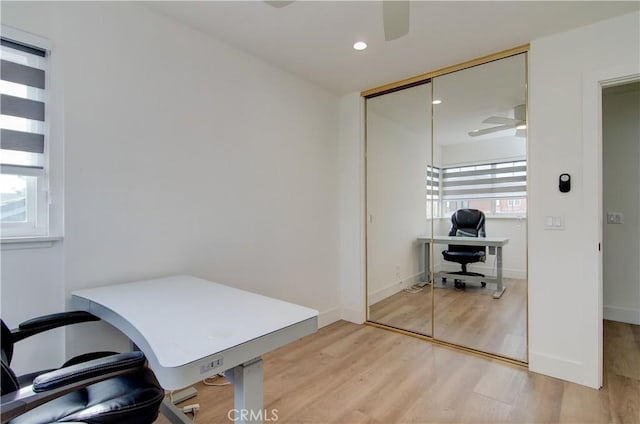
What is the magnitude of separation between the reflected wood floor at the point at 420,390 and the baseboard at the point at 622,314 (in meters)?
0.76

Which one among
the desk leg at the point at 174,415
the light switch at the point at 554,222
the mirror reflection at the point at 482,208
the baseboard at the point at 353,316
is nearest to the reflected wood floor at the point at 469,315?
the mirror reflection at the point at 482,208

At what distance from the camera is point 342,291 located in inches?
146

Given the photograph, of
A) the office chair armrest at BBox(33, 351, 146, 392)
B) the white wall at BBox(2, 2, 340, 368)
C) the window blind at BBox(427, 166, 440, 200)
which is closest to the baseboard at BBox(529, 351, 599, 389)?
the window blind at BBox(427, 166, 440, 200)

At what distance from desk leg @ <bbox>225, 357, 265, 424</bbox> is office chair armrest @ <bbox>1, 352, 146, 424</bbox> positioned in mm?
361

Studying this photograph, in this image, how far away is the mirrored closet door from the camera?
2.75 metres

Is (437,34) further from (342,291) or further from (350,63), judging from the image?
(342,291)

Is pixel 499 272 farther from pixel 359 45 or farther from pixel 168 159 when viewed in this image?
pixel 168 159

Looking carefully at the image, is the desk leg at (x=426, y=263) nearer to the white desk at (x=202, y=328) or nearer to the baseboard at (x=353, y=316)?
the baseboard at (x=353, y=316)

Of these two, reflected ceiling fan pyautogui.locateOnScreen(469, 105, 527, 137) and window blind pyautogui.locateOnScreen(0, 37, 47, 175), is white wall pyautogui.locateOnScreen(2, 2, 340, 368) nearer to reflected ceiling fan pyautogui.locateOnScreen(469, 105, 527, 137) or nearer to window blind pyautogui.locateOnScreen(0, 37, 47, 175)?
window blind pyautogui.locateOnScreen(0, 37, 47, 175)

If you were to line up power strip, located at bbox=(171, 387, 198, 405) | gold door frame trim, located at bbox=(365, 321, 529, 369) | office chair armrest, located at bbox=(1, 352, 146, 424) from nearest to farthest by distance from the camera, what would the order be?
office chair armrest, located at bbox=(1, 352, 146, 424) → power strip, located at bbox=(171, 387, 198, 405) → gold door frame trim, located at bbox=(365, 321, 529, 369)

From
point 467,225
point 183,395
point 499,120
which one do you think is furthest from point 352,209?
point 183,395

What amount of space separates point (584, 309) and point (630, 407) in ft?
1.99

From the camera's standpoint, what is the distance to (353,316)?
3598 mm

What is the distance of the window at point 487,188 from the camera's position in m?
2.71
